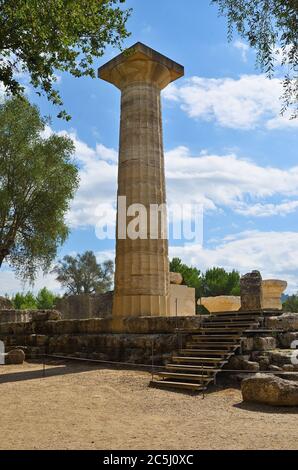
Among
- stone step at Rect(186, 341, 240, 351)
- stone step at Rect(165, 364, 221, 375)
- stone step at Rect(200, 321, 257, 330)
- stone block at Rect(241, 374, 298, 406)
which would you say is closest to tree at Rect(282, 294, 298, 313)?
stone step at Rect(200, 321, 257, 330)

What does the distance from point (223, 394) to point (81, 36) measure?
764 centimetres

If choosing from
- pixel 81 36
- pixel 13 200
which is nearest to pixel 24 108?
pixel 13 200

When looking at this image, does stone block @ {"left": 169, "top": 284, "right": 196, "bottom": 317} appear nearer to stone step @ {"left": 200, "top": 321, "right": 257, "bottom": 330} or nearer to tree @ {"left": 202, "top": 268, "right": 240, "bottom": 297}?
stone step @ {"left": 200, "top": 321, "right": 257, "bottom": 330}

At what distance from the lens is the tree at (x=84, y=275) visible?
50.1 metres

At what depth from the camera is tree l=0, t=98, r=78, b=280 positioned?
20.2 meters

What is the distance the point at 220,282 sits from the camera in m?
50.4

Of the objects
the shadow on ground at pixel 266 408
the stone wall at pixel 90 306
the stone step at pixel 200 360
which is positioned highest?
the stone wall at pixel 90 306

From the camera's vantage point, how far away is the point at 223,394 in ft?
28.1

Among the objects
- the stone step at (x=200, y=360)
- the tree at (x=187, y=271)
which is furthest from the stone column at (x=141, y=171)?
the tree at (x=187, y=271)

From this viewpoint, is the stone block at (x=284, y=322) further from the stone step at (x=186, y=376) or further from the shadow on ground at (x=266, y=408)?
the shadow on ground at (x=266, y=408)

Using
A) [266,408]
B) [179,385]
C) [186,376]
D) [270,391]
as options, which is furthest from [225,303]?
[266,408]
